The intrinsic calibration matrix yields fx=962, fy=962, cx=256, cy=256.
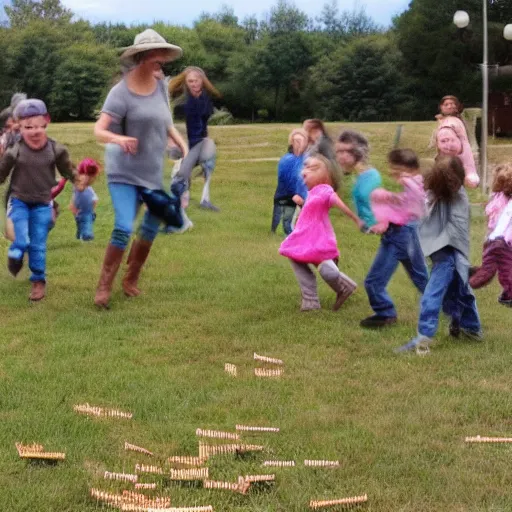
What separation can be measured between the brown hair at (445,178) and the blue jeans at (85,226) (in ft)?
22.1

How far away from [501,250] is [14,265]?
190 inches

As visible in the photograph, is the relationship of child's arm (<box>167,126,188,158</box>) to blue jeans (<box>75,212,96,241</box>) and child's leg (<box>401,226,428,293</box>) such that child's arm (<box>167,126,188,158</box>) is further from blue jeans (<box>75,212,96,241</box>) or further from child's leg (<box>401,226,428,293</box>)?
blue jeans (<box>75,212,96,241</box>)

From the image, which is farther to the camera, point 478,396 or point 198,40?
point 198,40

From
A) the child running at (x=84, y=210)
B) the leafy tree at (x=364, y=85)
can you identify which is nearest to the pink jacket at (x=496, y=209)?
the child running at (x=84, y=210)

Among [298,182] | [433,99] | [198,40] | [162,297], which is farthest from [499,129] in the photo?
[162,297]

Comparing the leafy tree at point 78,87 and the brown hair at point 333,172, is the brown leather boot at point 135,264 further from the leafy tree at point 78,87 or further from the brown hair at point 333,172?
the leafy tree at point 78,87

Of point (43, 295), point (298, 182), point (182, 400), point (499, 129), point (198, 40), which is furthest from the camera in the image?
point (198, 40)

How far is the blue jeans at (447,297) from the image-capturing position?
713 centimetres

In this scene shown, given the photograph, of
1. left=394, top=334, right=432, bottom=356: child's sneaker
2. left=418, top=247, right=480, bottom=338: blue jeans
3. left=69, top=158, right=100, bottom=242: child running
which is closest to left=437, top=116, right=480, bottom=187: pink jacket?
left=418, top=247, right=480, bottom=338: blue jeans

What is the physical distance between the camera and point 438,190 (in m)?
7.18

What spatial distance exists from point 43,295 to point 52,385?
9.94ft

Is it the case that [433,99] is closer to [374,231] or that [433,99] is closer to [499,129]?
[499,129]

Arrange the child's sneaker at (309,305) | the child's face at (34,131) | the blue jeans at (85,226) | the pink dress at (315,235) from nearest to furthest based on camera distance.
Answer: the pink dress at (315,235) < the child's sneaker at (309,305) < the child's face at (34,131) < the blue jeans at (85,226)

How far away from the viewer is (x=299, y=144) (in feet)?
40.0
